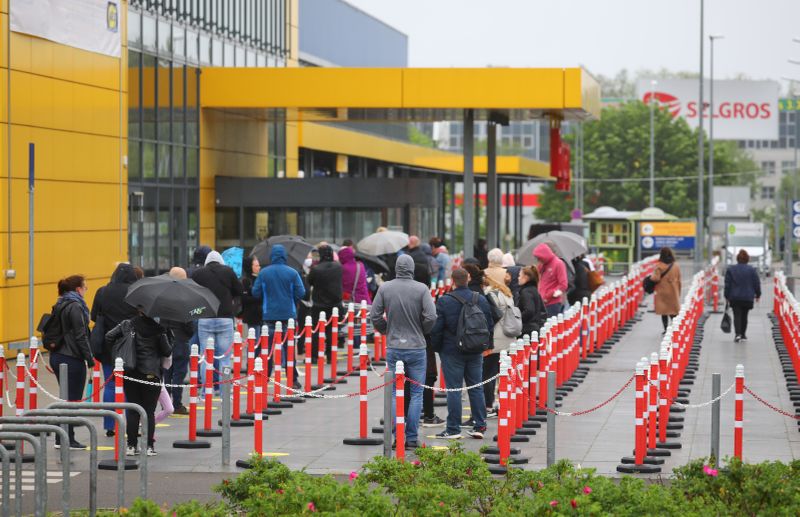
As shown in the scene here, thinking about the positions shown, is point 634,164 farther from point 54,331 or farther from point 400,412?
point 400,412

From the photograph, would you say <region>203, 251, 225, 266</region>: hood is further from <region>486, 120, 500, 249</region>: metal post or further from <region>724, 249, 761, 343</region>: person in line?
<region>486, 120, 500, 249</region>: metal post

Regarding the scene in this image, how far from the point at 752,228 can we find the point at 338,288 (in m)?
50.8

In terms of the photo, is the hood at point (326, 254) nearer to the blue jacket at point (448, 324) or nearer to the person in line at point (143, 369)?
the blue jacket at point (448, 324)

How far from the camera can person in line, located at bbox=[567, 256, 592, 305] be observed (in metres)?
26.7

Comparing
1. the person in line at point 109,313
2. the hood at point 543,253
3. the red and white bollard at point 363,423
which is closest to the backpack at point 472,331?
the red and white bollard at point 363,423

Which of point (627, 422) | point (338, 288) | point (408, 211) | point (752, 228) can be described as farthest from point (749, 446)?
point (752, 228)

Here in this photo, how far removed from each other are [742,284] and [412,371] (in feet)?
44.7

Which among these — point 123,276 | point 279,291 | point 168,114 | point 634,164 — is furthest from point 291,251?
point 634,164

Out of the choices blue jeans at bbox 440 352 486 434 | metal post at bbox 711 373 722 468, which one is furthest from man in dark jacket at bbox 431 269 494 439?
metal post at bbox 711 373 722 468

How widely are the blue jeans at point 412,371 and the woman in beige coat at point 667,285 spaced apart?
12.4 m

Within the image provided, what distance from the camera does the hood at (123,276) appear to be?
1580cm

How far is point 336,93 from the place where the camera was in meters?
34.9

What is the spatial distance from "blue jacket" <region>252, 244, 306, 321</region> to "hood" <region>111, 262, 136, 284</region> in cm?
398

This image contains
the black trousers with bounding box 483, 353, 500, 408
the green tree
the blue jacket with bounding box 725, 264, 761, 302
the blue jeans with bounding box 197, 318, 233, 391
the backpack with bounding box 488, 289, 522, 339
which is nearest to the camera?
the backpack with bounding box 488, 289, 522, 339
